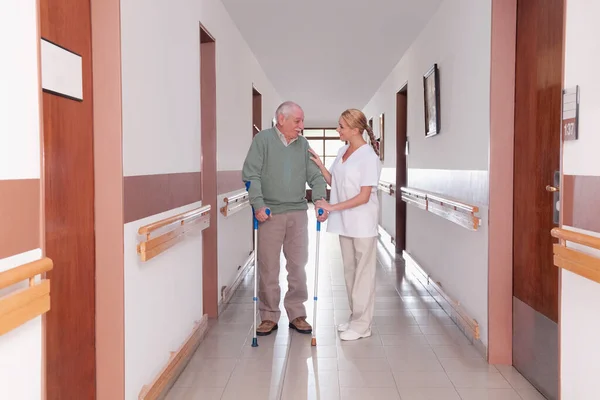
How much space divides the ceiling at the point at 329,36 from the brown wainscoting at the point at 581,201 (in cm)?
324

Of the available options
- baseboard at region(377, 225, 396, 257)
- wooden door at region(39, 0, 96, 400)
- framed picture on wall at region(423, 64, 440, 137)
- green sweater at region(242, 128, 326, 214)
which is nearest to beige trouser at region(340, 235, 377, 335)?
green sweater at region(242, 128, 326, 214)

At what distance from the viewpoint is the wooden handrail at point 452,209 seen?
3656mm

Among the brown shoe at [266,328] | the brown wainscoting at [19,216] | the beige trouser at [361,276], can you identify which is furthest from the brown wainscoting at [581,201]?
the brown shoe at [266,328]

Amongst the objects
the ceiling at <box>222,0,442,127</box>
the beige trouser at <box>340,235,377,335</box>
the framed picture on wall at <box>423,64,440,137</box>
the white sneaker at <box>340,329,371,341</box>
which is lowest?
the white sneaker at <box>340,329,371,341</box>

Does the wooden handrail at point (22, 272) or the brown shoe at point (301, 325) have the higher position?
the wooden handrail at point (22, 272)

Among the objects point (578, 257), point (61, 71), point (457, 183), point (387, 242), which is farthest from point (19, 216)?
point (387, 242)

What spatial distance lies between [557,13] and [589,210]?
1.26 m

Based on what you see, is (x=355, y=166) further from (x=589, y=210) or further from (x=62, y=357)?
(x=62, y=357)

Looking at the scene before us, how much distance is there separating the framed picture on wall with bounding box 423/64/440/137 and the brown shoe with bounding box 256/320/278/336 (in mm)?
2399

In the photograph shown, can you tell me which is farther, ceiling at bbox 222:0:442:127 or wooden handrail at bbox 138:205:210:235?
ceiling at bbox 222:0:442:127

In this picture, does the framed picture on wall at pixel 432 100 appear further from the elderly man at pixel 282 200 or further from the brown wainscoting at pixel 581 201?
the brown wainscoting at pixel 581 201

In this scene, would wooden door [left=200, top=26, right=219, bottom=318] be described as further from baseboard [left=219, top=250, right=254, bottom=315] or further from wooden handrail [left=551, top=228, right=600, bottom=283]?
wooden handrail [left=551, top=228, right=600, bottom=283]

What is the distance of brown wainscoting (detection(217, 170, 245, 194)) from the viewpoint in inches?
187

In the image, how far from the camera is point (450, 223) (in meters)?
4.74
